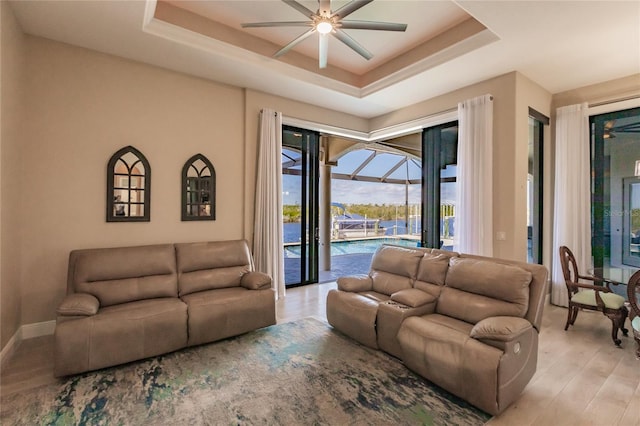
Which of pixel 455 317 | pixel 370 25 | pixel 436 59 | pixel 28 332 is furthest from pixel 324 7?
pixel 28 332

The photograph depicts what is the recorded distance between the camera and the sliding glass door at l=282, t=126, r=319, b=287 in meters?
5.32

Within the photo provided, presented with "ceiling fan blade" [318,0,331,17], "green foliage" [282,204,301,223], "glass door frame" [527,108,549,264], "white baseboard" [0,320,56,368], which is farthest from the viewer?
"green foliage" [282,204,301,223]

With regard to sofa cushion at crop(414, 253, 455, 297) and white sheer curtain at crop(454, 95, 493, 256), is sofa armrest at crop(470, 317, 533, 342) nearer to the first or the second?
sofa cushion at crop(414, 253, 455, 297)

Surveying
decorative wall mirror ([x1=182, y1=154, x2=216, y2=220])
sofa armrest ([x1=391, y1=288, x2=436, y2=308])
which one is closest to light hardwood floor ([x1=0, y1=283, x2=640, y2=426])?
sofa armrest ([x1=391, y1=288, x2=436, y2=308])

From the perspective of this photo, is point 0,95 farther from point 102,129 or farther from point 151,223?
point 151,223

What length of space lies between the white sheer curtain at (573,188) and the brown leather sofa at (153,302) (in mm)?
4307

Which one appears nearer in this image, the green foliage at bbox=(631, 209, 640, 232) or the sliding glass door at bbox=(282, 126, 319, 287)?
the green foliage at bbox=(631, 209, 640, 232)

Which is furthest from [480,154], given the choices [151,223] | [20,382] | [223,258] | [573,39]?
[20,382]

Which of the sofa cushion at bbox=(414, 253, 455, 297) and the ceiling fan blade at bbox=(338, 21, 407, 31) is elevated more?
the ceiling fan blade at bbox=(338, 21, 407, 31)

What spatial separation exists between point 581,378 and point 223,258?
3.77m

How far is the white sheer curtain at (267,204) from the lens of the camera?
4645mm

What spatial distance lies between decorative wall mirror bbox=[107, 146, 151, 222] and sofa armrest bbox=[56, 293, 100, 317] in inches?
45.8

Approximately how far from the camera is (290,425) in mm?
1992

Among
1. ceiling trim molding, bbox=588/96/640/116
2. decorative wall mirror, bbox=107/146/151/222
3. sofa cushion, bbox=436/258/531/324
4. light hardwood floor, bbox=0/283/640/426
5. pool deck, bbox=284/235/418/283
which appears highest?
ceiling trim molding, bbox=588/96/640/116
